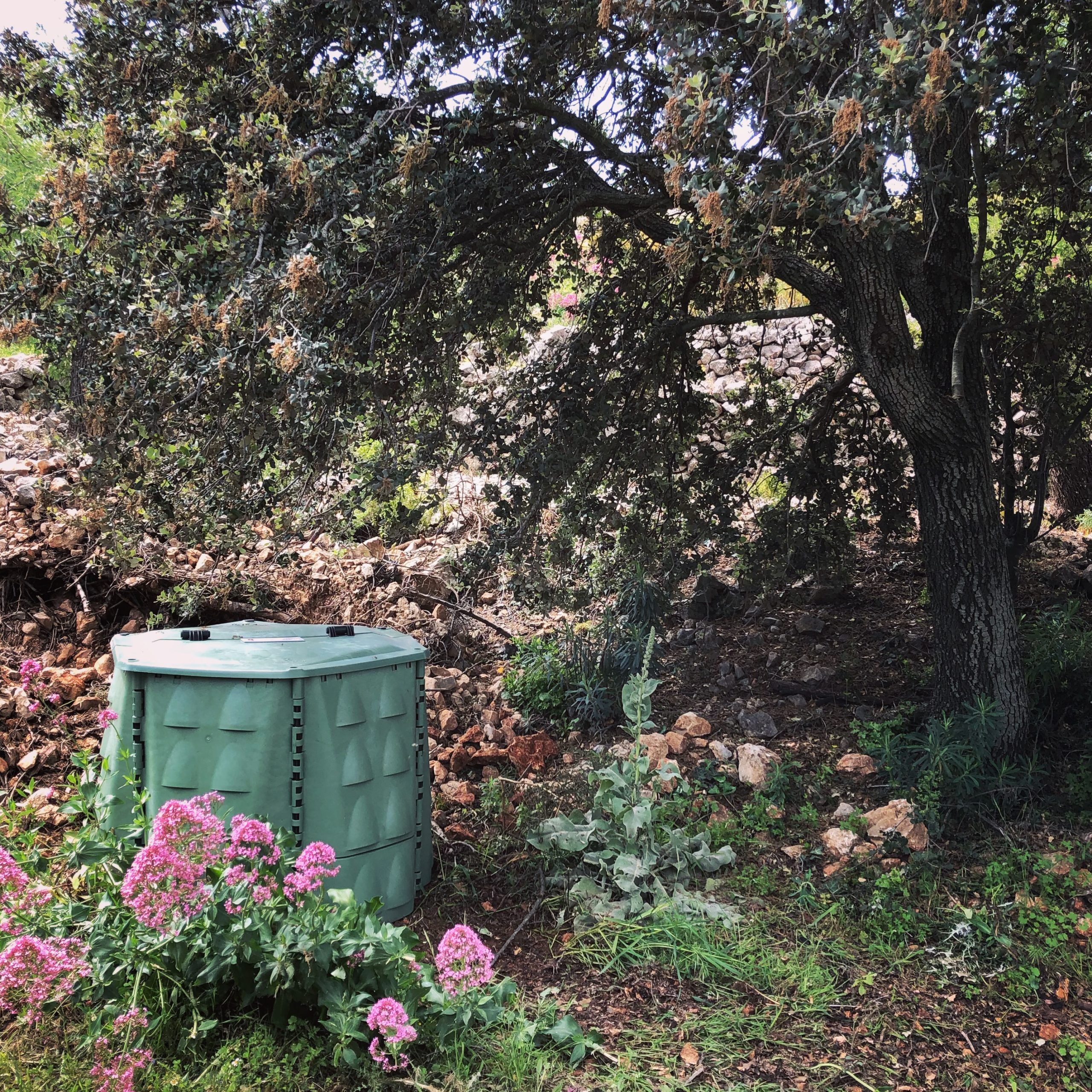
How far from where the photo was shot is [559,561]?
14.7 ft

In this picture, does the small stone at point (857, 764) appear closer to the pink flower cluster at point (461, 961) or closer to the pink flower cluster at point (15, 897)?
the pink flower cluster at point (461, 961)

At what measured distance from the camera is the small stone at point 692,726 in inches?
171

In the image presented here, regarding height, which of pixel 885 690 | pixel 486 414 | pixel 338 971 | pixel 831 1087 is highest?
pixel 486 414

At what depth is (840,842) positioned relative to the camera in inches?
135

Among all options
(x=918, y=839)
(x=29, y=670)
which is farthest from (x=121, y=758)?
(x=918, y=839)

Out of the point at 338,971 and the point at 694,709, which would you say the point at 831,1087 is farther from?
the point at 694,709

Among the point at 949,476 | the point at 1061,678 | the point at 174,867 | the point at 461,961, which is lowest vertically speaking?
the point at 461,961

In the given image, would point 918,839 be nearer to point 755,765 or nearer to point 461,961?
point 755,765

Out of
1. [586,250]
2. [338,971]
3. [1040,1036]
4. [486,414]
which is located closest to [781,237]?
[586,250]

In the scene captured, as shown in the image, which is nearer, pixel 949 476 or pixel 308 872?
pixel 308 872

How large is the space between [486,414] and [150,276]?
160 cm

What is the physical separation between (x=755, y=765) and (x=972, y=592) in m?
1.26

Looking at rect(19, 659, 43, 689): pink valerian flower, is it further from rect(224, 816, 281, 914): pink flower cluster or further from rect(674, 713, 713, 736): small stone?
rect(674, 713, 713, 736): small stone

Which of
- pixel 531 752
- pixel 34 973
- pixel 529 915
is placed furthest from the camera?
pixel 531 752
